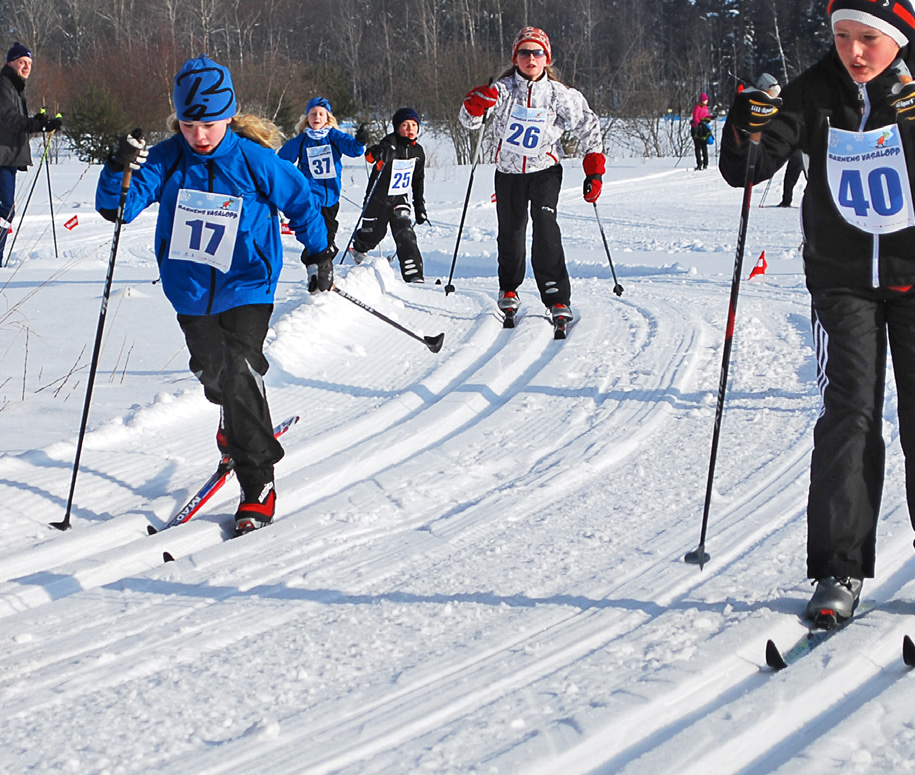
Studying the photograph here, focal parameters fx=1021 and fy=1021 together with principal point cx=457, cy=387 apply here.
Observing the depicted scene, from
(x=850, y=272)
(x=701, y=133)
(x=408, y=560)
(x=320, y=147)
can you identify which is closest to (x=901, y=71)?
(x=850, y=272)

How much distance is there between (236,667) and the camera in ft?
9.41

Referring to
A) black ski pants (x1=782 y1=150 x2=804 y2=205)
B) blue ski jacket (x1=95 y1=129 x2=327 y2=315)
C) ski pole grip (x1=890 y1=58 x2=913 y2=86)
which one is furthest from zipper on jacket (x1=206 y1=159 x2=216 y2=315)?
black ski pants (x1=782 y1=150 x2=804 y2=205)

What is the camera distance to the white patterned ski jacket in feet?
23.0

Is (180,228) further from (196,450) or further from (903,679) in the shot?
(903,679)

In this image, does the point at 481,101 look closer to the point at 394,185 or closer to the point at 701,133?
the point at 394,185

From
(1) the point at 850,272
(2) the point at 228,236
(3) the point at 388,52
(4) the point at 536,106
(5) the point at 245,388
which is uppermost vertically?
(3) the point at 388,52

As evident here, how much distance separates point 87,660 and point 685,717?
1.67 meters

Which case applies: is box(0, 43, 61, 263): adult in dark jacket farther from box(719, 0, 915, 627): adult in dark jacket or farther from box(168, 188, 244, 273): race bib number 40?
box(719, 0, 915, 627): adult in dark jacket

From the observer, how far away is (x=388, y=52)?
143ft

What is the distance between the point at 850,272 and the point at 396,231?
7846mm

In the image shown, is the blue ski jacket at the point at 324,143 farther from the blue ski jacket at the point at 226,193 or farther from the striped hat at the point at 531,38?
the blue ski jacket at the point at 226,193

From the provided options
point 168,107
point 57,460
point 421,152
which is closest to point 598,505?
point 57,460

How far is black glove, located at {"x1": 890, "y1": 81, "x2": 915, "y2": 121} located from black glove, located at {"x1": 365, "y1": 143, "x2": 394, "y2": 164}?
8.23 meters

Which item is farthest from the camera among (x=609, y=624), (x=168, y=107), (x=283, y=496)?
(x=168, y=107)
